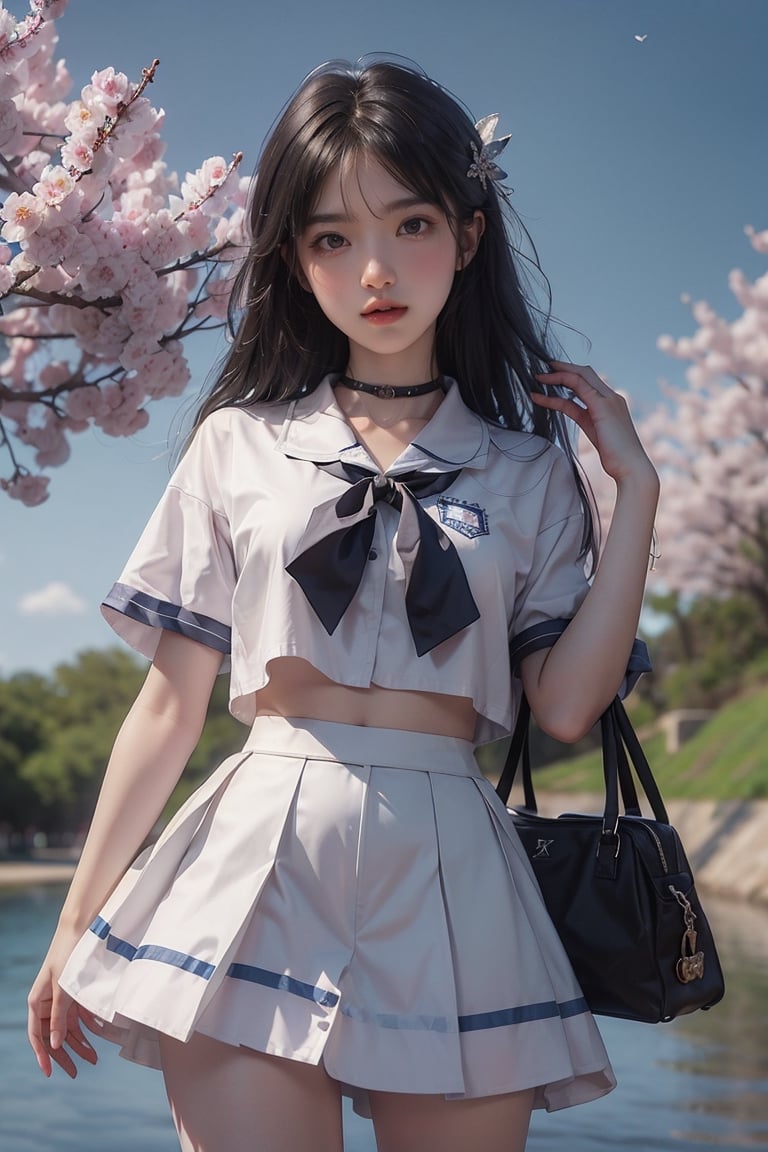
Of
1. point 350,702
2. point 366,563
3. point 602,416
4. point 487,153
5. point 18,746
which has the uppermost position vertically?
point 18,746

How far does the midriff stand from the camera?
129 cm

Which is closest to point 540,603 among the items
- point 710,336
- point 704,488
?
point 710,336

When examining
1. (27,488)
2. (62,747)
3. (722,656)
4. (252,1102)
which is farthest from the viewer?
(62,747)

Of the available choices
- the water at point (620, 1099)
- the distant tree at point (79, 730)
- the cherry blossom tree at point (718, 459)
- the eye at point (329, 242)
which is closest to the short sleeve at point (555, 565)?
the eye at point (329, 242)

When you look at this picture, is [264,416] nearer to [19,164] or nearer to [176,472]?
[176,472]

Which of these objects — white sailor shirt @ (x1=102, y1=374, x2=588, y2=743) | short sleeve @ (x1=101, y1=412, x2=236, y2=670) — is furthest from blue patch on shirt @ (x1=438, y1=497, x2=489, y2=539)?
short sleeve @ (x1=101, y1=412, x2=236, y2=670)

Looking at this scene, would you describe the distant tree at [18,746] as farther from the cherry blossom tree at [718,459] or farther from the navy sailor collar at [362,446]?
the navy sailor collar at [362,446]

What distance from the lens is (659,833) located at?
1.36 meters

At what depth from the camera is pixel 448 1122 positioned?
3.93ft

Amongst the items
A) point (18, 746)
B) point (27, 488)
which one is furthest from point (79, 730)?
point (27, 488)

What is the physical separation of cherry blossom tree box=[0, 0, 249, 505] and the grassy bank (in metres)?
7.50

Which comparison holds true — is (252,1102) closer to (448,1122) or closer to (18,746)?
(448,1122)

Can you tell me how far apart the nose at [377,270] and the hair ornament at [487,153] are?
0.17 meters

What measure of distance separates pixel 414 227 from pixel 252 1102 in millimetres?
883
